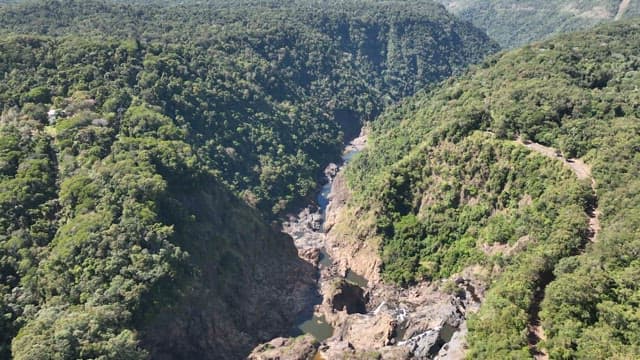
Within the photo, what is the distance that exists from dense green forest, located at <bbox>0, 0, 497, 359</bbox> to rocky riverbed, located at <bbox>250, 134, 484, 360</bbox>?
16.5 ft

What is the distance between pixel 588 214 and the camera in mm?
71625

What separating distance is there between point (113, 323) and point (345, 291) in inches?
1306

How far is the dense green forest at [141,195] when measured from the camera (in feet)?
207

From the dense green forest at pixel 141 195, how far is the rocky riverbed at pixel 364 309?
16.5ft

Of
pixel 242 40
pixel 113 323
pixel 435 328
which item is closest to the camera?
pixel 113 323

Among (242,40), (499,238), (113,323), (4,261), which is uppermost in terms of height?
(242,40)

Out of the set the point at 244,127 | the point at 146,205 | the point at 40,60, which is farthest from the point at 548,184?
the point at 40,60

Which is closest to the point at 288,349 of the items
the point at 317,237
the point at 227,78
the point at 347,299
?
Result: the point at 347,299

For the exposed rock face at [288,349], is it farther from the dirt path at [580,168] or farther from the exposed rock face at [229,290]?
the dirt path at [580,168]

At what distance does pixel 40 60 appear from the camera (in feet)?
321

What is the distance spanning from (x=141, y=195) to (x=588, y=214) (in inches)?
2164

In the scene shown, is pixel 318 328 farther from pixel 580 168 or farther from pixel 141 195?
pixel 580 168

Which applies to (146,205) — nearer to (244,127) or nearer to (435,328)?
(435,328)

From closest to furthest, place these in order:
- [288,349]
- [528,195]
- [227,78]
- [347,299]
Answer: [288,349], [528,195], [347,299], [227,78]
